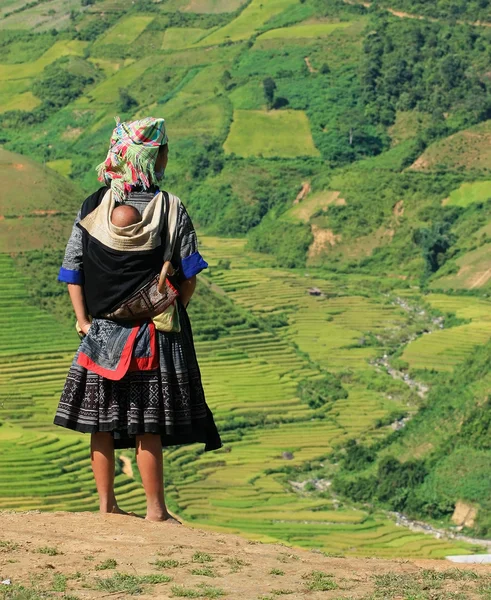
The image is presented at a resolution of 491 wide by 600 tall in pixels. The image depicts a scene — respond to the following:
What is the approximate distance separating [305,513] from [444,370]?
42.2 feet

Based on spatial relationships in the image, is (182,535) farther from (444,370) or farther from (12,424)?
(444,370)

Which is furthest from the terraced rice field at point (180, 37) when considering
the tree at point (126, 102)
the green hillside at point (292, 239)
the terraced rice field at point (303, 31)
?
the tree at point (126, 102)

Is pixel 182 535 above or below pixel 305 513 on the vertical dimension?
above

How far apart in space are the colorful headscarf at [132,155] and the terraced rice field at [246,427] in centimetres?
2094

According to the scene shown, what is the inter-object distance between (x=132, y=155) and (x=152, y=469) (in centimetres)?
184

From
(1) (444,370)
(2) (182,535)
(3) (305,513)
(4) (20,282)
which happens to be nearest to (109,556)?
(2) (182,535)

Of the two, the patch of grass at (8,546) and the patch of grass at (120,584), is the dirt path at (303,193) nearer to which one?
the patch of grass at (8,546)

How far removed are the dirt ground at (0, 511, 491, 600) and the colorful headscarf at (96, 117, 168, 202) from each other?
1.97 meters

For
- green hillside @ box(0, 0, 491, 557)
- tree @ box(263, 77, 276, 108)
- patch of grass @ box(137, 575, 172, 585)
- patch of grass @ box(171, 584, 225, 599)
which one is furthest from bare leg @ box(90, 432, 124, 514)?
tree @ box(263, 77, 276, 108)

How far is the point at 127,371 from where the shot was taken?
9250mm

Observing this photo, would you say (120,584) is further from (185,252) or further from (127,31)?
(127,31)

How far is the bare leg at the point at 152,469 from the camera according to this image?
935 centimetres

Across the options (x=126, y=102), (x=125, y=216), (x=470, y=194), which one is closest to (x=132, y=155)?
(x=125, y=216)

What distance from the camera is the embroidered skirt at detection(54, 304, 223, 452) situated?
929cm
